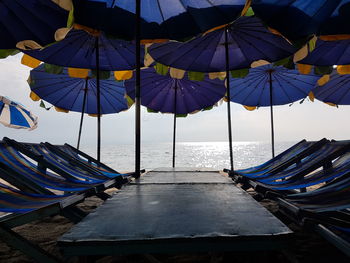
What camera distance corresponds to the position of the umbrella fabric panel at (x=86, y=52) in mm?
3812

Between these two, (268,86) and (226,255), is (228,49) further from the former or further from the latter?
(226,255)

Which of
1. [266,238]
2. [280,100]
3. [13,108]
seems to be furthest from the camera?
[13,108]

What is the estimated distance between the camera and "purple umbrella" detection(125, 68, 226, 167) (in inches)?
230

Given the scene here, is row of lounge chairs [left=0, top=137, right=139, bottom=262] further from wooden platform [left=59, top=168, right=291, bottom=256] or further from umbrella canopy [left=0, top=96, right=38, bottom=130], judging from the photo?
umbrella canopy [left=0, top=96, right=38, bottom=130]

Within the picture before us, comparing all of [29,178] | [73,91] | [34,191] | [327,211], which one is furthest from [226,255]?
[73,91]

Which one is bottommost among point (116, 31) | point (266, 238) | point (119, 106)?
point (266, 238)

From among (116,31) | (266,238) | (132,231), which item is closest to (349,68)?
(116,31)

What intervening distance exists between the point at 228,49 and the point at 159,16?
1.75 m

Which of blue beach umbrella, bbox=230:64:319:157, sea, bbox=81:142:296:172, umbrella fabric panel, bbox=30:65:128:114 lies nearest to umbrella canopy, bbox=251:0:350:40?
blue beach umbrella, bbox=230:64:319:157

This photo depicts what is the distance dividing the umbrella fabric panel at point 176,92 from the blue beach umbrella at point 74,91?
2.32 feet

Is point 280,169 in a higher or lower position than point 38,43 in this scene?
lower

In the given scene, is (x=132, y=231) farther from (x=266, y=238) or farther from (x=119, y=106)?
(x=119, y=106)

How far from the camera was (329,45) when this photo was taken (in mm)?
3887

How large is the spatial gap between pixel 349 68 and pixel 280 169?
3058 mm
